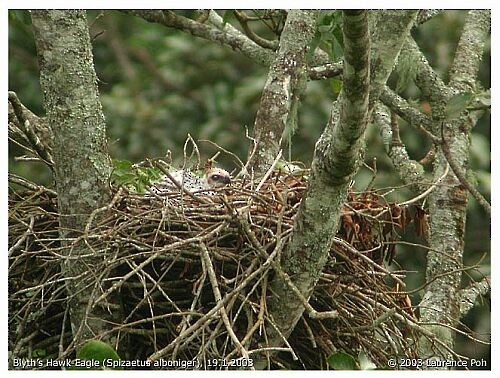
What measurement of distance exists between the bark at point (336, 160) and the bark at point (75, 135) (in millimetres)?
688

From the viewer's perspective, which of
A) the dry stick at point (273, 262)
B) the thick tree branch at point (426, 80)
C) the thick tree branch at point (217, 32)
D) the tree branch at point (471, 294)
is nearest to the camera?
the dry stick at point (273, 262)

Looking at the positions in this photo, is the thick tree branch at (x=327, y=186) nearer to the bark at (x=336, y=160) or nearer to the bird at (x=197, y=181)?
the bark at (x=336, y=160)

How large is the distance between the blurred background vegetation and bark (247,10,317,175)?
2.84m

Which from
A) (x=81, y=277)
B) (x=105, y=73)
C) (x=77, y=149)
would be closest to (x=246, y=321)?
(x=81, y=277)

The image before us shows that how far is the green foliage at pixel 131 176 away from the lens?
3.80 m

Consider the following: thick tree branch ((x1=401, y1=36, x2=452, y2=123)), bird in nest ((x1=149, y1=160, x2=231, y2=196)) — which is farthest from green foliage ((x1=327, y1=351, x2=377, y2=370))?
thick tree branch ((x1=401, y1=36, x2=452, y2=123))

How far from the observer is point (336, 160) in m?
2.93

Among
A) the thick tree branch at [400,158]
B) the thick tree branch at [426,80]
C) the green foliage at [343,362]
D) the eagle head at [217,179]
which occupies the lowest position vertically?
the green foliage at [343,362]

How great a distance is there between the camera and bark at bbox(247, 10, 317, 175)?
4367 millimetres

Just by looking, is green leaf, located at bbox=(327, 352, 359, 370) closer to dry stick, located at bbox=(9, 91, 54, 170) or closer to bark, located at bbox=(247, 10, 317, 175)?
dry stick, located at bbox=(9, 91, 54, 170)

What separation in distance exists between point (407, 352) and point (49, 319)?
1.37 m

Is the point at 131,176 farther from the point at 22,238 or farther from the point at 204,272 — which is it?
the point at 204,272

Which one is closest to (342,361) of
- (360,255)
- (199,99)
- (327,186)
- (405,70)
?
(327,186)

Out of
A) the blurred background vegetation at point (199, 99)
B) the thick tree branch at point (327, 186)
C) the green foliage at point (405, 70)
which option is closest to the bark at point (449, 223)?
the green foliage at point (405, 70)
